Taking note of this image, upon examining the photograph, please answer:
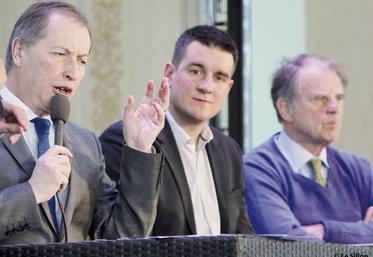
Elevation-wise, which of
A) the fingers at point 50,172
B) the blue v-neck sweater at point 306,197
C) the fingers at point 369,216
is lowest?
the fingers at point 369,216

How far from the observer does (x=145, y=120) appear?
2885 mm

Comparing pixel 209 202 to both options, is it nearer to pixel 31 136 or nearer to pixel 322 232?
pixel 322 232

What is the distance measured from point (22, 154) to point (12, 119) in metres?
0.30

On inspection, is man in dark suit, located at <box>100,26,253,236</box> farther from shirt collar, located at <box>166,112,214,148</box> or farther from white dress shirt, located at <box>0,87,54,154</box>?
white dress shirt, located at <box>0,87,54,154</box>

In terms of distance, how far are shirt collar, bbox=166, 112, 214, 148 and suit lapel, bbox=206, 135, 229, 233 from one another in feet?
0.16

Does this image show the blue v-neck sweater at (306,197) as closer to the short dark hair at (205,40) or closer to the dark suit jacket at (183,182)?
the dark suit jacket at (183,182)

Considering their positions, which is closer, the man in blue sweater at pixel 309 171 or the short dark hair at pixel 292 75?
the man in blue sweater at pixel 309 171

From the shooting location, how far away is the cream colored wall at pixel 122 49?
6.50 m

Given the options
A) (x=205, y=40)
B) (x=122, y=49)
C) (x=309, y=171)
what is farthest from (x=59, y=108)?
(x=122, y=49)

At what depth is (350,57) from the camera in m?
5.98

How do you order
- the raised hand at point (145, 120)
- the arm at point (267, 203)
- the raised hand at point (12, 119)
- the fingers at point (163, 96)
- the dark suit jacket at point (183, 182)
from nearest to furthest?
the raised hand at point (12, 119), the raised hand at point (145, 120), the fingers at point (163, 96), the dark suit jacket at point (183, 182), the arm at point (267, 203)

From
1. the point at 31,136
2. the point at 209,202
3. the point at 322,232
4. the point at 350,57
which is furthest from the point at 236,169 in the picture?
the point at 350,57

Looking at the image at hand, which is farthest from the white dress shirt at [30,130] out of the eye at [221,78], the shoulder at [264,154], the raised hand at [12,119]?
the shoulder at [264,154]

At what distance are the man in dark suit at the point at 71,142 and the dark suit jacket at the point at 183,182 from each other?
1.26 feet
